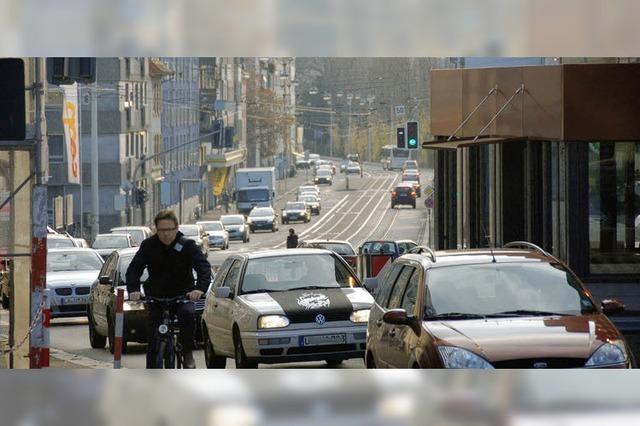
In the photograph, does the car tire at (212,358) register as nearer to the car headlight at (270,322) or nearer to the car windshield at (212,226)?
the car headlight at (270,322)

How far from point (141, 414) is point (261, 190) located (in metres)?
17.5

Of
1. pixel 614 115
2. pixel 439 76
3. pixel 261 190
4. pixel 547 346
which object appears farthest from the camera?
pixel 439 76

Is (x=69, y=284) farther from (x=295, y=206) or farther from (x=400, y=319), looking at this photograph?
(x=400, y=319)

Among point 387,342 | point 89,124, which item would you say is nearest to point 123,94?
point 89,124

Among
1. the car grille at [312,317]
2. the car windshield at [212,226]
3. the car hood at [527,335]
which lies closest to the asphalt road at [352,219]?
the car windshield at [212,226]

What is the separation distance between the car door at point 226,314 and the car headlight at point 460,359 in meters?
6.05

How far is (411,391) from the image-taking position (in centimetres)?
1603

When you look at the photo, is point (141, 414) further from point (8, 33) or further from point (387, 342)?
point (8, 33)

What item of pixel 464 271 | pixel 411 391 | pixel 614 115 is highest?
pixel 614 115

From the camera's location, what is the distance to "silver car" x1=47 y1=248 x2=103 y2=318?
26.2 metres

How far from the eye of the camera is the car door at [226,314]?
58.9 feet

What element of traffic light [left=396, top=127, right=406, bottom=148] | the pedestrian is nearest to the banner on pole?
the pedestrian

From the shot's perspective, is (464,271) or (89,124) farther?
(89,124)

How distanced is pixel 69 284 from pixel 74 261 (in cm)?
171
